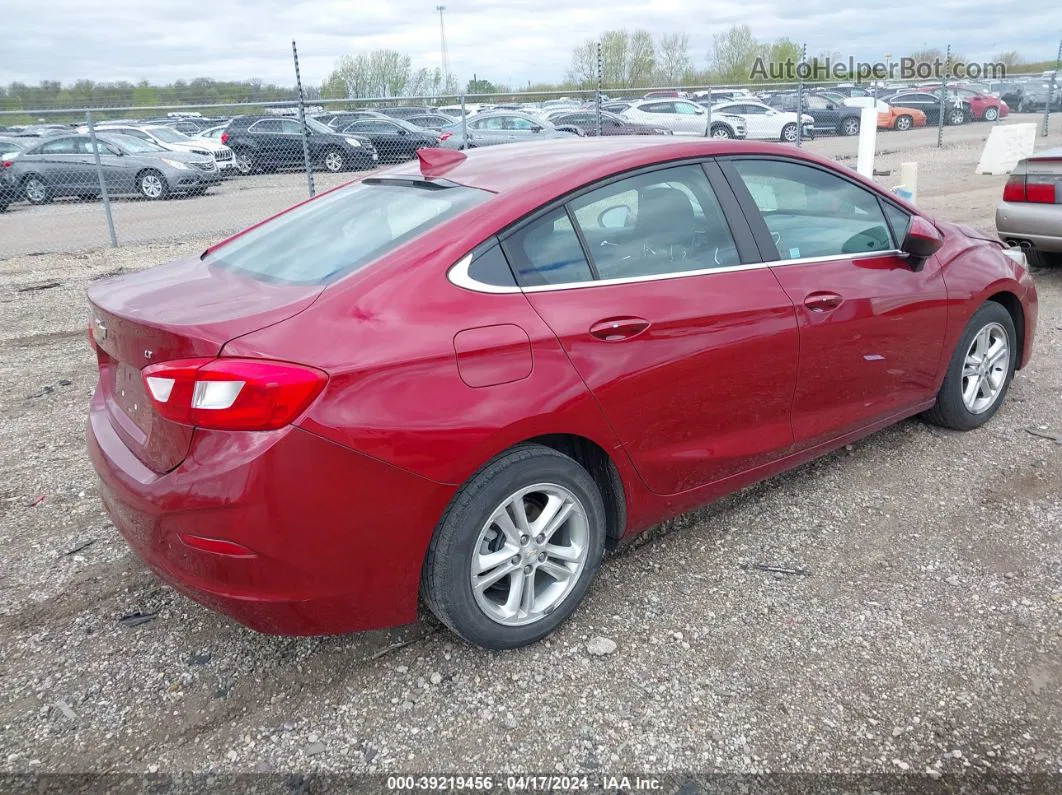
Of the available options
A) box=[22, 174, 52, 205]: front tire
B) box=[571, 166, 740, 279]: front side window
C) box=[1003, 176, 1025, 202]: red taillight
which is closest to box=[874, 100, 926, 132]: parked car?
box=[1003, 176, 1025, 202]: red taillight

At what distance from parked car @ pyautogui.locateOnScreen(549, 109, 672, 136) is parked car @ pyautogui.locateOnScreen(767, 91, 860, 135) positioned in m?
6.35

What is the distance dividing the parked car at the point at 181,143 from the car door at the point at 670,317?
18043 millimetres

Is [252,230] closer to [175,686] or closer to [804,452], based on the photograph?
[175,686]

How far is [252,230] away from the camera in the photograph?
3.50m

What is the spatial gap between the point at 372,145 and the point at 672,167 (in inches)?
743

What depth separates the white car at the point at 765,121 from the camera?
24.2m

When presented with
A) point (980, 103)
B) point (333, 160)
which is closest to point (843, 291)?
point (333, 160)

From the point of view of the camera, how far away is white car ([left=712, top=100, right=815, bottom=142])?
2425 cm

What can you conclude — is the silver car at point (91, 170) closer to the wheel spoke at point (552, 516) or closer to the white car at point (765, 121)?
the white car at point (765, 121)

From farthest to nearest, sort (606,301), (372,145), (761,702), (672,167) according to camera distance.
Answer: (372,145), (672,167), (606,301), (761,702)

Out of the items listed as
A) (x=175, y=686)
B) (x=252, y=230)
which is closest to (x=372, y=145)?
(x=252, y=230)

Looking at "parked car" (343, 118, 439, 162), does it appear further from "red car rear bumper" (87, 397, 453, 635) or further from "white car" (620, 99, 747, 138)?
"red car rear bumper" (87, 397, 453, 635)

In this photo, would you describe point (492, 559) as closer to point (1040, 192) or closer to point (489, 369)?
point (489, 369)

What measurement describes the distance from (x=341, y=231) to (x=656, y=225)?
1.15 m
